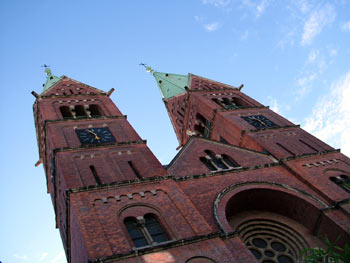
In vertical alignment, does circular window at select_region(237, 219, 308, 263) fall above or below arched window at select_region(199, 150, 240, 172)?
below

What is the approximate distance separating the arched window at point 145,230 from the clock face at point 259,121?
13.1 metres

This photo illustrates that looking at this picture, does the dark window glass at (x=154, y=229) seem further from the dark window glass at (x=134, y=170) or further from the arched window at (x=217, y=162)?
the arched window at (x=217, y=162)

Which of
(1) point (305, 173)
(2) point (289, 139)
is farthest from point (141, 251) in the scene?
(2) point (289, 139)

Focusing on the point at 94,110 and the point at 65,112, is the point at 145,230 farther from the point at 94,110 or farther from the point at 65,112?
the point at 94,110

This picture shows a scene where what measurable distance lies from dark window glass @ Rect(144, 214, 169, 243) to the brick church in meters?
0.04

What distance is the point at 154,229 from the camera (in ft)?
57.8

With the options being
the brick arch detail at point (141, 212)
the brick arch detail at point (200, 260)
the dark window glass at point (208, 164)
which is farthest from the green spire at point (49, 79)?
the brick arch detail at point (200, 260)

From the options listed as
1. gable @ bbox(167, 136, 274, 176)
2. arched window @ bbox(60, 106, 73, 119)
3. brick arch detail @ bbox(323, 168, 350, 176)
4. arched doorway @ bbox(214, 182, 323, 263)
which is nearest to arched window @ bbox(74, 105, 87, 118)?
arched window @ bbox(60, 106, 73, 119)

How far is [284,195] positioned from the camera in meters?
21.0

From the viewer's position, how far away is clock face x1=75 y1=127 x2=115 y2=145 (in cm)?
2472

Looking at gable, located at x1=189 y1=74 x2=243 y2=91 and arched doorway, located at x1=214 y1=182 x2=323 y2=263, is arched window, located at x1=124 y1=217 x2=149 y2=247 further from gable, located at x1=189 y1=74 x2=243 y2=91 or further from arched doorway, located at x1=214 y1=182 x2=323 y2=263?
gable, located at x1=189 y1=74 x2=243 y2=91

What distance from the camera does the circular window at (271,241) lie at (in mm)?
19469

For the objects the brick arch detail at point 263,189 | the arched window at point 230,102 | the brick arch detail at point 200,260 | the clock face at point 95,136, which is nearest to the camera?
the brick arch detail at point 200,260

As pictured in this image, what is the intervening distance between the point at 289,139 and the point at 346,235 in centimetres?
968
